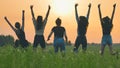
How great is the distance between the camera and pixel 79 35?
741 inches

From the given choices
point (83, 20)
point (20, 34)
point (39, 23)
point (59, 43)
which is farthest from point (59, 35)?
point (20, 34)

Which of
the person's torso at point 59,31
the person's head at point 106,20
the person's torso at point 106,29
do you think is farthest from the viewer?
the person's head at point 106,20

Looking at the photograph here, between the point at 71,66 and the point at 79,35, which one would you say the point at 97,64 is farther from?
the point at 79,35

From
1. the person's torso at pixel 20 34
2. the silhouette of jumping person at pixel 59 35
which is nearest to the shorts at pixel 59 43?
the silhouette of jumping person at pixel 59 35

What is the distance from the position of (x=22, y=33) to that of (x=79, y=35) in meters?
2.96

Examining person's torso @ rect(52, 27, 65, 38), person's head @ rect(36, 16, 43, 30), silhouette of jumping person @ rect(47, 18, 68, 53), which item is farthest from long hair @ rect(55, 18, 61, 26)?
person's head @ rect(36, 16, 43, 30)

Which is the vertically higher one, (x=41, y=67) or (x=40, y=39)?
(x=41, y=67)

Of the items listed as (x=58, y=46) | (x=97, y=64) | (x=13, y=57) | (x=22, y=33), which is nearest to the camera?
(x=97, y=64)

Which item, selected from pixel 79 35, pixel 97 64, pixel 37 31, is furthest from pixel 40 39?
pixel 97 64

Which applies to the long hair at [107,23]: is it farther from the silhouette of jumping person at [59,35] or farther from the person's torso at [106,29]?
the silhouette of jumping person at [59,35]

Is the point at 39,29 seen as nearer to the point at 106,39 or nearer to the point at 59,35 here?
the point at 59,35

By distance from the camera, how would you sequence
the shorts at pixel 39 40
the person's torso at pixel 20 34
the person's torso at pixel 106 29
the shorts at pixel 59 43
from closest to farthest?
the shorts at pixel 59 43
the shorts at pixel 39 40
the person's torso at pixel 106 29
the person's torso at pixel 20 34

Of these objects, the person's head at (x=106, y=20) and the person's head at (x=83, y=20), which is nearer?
the person's head at (x=83, y=20)

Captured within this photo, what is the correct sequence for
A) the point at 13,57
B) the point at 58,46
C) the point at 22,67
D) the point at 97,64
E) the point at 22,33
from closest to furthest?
the point at 22,67 → the point at 97,64 → the point at 13,57 → the point at 58,46 → the point at 22,33
